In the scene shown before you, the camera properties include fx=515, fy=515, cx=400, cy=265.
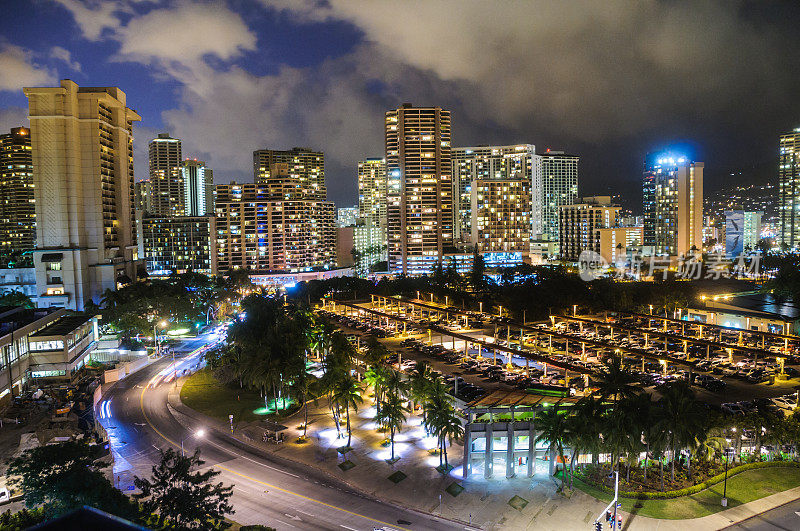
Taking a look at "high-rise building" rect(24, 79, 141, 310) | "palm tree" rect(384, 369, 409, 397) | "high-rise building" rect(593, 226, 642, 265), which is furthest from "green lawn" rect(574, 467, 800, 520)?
"high-rise building" rect(593, 226, 642, 265)

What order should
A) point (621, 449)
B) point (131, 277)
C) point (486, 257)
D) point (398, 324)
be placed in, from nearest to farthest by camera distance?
point (621, 449) → point (398, 324) → point (131, 277) → point (486, 257)

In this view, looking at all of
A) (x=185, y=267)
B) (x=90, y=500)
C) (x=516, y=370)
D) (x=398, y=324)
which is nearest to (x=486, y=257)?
(x=398, y=324)

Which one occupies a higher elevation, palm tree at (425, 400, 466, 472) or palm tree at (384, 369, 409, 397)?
palm tree at (384, 369, 409, 397)

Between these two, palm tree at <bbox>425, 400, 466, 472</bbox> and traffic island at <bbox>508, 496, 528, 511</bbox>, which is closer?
traffic island at <bbox>508, 496, 528, 511</bbox>

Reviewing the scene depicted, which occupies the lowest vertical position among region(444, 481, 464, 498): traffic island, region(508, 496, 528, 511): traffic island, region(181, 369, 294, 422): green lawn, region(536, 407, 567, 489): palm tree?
region(508, 496, 528, 511): traffic island

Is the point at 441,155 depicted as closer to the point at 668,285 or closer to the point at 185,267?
the point at 668,285

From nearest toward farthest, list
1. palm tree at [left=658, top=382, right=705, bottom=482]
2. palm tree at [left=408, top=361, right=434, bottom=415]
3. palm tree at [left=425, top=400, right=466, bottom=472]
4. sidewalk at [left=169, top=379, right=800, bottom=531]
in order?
1. sidewalk at [left=169, top=379, right=800, bottom=531]
2. palm tree at [left=658, top=382, right=705, bottom=482]
3. palm tree at [left=425, top=400, right=466, bottom=472]
4. palm tree at [left=408, top=361, right=434, bottom=415]

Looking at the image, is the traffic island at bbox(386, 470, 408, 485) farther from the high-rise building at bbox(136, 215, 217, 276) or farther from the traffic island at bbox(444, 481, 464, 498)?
the high-rise building at bbox(136, 215, 217, 276)

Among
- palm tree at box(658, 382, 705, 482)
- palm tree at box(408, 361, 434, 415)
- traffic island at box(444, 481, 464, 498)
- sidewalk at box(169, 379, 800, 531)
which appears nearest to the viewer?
sidewalk at box(169, 379, 800, 531)
